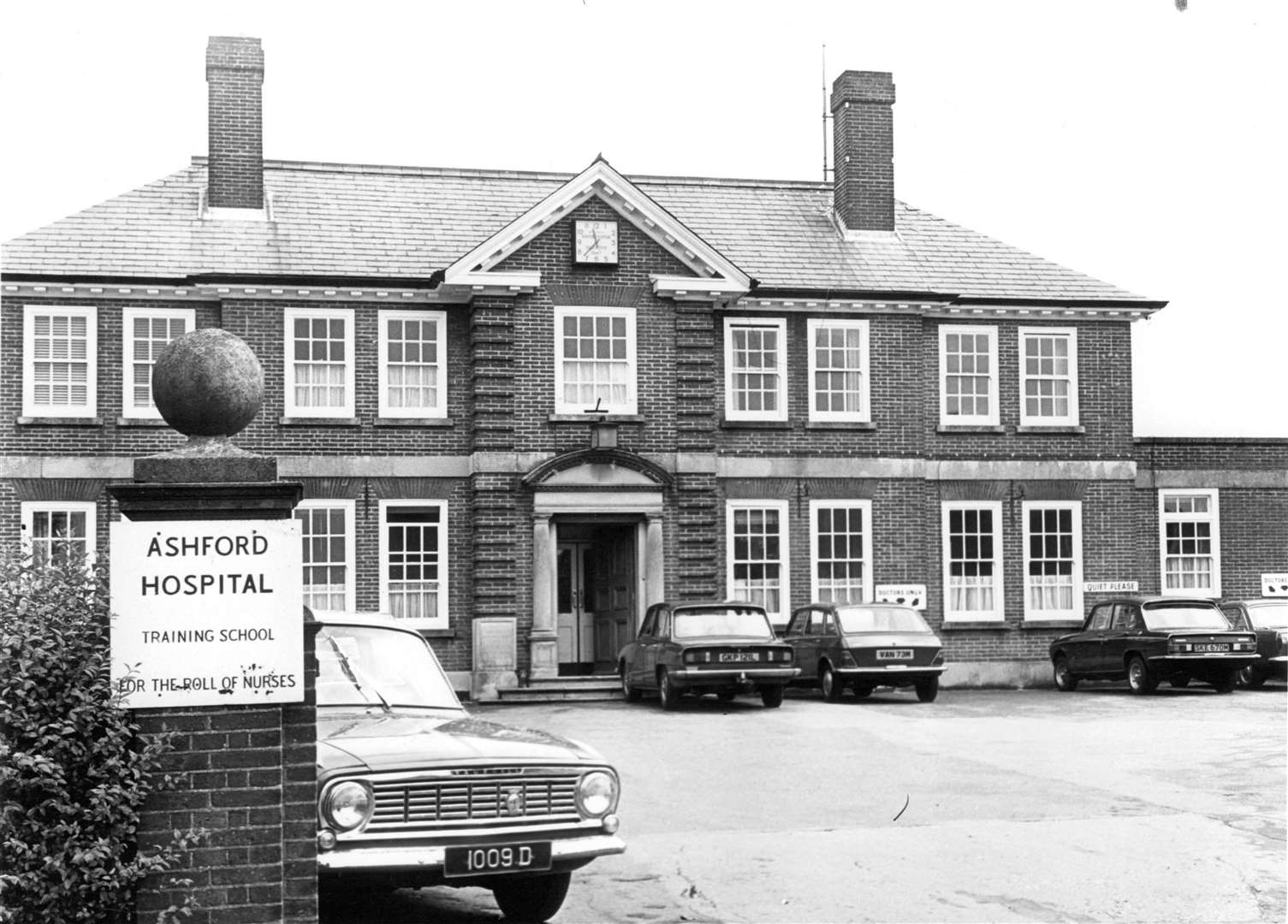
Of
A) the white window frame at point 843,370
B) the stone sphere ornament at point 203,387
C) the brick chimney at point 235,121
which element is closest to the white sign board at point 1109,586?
the white window frame at point 843,370

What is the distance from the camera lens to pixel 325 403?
26016mm

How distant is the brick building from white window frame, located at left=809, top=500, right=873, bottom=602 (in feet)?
0.15

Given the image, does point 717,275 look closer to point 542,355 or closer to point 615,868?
point 542,355

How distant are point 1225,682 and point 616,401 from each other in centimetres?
1065

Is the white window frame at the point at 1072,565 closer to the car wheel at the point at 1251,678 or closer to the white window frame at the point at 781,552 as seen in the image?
the car wheel at the point at 1251,678

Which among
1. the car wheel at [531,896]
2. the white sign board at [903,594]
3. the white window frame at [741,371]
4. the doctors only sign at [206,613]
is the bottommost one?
the car wheel at [531,896]

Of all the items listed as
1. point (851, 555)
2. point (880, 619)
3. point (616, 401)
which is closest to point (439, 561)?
point (616, 401)

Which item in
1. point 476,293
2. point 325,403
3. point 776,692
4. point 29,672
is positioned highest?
point 476,293

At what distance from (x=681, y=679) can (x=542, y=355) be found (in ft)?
22.4

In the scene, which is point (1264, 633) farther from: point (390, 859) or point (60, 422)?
point (390, 859)

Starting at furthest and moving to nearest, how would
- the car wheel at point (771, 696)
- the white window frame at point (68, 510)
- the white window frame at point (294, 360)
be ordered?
the white window frame at point (294, 360), the white window frame at point (68, 510), the car wheel at point (771, 696)

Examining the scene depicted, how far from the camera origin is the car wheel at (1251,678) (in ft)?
85.1

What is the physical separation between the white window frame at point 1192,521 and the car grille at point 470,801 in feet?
77.0

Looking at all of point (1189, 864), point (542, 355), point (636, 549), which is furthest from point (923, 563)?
point (1189, 864)
